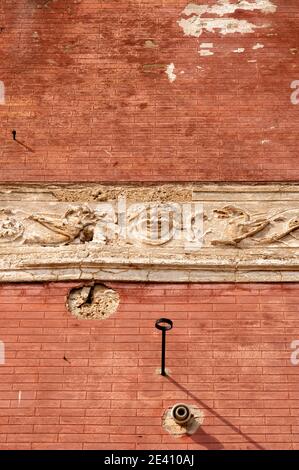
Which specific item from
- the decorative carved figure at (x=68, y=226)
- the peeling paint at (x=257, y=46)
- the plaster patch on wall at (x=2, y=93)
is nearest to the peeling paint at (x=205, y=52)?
the peeling paint at (x=257, y=46)

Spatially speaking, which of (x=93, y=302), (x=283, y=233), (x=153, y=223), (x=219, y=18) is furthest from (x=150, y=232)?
(x=219, y=18)

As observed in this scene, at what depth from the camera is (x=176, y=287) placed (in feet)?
33.4

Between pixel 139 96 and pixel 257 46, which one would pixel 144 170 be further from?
pixel 257 46

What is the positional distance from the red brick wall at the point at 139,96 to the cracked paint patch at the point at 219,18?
13 cm

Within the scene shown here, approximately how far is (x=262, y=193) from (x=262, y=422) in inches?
138

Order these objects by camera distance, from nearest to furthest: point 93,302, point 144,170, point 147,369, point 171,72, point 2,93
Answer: point 147,369, point 93,302, point 144,170, point 2,93, point 171,72

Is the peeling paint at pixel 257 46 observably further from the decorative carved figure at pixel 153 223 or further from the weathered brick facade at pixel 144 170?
the decorative carved figure at pixel 153 223

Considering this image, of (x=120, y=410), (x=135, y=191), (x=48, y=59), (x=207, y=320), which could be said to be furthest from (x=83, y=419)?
(x=48, y=59)

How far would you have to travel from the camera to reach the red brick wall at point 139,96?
11477 millimetres

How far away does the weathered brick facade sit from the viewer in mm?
9086

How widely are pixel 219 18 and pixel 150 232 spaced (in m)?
4.69

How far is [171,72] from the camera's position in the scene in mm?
12609

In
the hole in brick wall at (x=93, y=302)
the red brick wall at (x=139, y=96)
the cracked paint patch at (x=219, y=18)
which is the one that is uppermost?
the cracked paint patch at (x=219, y=18)

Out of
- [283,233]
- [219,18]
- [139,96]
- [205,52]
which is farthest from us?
[219,18]
